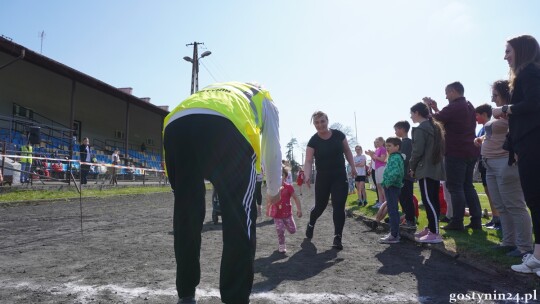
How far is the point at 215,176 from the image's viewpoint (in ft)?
7.10

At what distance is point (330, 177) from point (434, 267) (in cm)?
191

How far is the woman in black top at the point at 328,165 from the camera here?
5293mm

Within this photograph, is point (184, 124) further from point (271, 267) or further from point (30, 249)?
point (30, 249)

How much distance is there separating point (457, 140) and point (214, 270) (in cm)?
405

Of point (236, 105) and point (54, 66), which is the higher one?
point (54, 66)

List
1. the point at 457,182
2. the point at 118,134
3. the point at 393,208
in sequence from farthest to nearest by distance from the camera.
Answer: the point at 118,134 < the point at 457,182 < the point at 393,208

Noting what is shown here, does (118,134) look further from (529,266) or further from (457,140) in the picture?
(529,266)

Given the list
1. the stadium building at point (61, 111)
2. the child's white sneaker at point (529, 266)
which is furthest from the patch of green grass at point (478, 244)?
the stadium building at point (61, 111)

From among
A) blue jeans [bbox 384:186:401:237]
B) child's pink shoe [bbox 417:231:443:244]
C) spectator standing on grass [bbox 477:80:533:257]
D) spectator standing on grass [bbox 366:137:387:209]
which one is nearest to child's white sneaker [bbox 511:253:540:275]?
spectator standing on grass [bbox 477:80:533:257]

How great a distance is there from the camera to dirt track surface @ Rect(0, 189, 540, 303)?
2.93 m

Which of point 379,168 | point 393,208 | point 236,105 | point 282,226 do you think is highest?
point 236,105

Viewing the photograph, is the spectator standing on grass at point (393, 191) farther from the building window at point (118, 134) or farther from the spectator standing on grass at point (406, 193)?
the building window at point (118, 134)

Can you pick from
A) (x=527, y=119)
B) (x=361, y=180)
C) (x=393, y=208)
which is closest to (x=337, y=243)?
(x=393, y=208)

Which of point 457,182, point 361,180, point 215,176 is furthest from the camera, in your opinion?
point 361,180
